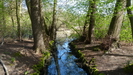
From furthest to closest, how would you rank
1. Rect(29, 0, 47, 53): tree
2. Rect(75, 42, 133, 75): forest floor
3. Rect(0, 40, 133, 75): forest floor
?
1. Rect(29, 0, 47, 53): tree
2. Rect(75, 42, 133, 75): forest floor
3. Rect(0, 40, 133, 75): forest floor

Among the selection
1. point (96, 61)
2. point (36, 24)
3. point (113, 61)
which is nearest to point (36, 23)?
point (36, 24)

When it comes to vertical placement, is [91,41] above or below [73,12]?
below

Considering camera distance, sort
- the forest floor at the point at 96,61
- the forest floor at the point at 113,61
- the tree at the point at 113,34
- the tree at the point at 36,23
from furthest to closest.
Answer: the tree at the point at 113,34 < the tree at the point at 36,23 < the forest floor at the point at 113,61 < the forest floor at the point at 96,61

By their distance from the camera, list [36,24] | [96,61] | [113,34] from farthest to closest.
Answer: [113,34] < [36,24] < [96,61]

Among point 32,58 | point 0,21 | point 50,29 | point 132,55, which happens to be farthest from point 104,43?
point 0,21

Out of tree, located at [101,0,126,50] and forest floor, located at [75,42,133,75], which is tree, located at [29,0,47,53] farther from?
tree, located at [101,0,126,50]

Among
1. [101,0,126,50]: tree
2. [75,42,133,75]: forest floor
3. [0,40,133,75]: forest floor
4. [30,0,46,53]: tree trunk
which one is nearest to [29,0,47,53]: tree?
[30,0,46,53]: tree trunk

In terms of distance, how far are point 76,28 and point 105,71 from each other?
30.5 feet

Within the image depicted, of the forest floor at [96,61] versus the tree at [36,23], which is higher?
the tree at [36,23]

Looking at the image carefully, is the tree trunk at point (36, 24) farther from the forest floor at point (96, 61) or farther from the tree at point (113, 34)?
the tree at point (113, 34)

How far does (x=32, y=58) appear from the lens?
7277mm

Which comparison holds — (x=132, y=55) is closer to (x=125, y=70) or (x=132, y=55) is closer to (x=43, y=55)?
(x=125, y=70)

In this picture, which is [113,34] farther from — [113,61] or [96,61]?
[96,61]

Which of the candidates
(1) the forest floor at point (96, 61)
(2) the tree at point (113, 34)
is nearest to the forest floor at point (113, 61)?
(1) the forest floor at point (96, 61)
